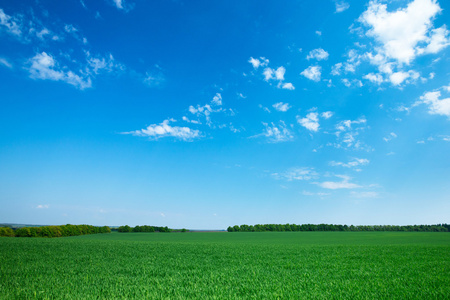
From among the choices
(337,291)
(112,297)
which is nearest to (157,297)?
(112,297)

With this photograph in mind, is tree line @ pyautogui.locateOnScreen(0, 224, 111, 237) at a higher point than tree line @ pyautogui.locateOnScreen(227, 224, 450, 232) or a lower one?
higher

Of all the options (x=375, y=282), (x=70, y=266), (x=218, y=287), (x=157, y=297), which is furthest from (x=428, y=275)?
(x=70, y=266)

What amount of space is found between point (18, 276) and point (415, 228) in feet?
488

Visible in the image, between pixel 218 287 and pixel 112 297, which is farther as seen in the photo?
pixel 218 287

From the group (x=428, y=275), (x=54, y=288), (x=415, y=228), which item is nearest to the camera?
(x=54, y=288)

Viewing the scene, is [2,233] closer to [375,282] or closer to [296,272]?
[296,272]

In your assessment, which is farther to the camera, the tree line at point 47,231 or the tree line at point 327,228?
the tree line at point 327,228

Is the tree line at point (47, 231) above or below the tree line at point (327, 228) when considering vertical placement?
above

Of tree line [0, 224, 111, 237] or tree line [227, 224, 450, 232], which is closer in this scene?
tree line [0, 224, 111, 237]

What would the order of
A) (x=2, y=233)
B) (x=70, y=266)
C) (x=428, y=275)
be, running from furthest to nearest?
(x=2, y=233)
(x=70, y=266)
(x=428, y=275)

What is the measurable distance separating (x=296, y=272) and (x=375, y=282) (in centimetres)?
359

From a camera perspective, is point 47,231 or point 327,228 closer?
point 47,231

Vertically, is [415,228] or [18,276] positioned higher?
[18,276]

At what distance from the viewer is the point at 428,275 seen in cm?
1232
